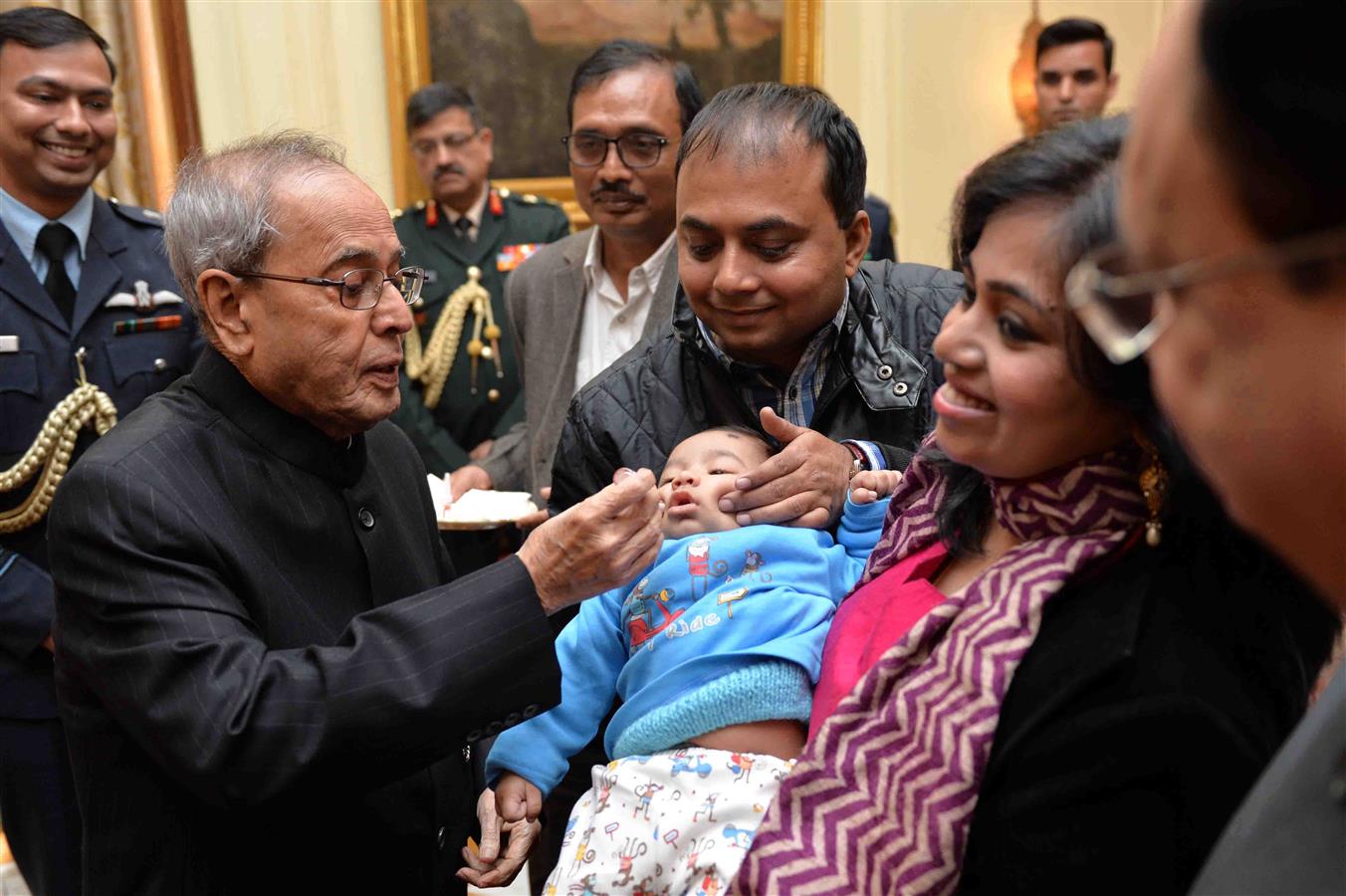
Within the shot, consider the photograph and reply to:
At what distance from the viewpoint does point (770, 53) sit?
715 cm

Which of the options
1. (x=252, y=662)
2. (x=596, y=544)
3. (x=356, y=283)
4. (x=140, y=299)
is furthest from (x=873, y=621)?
(x=140, y=299)

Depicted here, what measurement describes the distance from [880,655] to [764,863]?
304 millimetres

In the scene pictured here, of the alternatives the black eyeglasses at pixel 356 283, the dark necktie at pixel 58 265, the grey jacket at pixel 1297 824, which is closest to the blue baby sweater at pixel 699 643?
the black eyeglasses at pixel 356 283

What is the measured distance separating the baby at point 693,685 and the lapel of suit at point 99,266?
7.35 ft

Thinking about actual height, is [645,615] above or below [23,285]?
below

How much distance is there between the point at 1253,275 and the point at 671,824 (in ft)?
3.98

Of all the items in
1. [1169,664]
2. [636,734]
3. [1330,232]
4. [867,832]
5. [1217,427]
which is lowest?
[636,734]

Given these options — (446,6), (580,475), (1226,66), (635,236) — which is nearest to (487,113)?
(446,6)

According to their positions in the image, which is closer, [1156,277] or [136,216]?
[1156,277]

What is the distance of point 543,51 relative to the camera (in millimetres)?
6734

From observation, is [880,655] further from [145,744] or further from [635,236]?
[635,236]

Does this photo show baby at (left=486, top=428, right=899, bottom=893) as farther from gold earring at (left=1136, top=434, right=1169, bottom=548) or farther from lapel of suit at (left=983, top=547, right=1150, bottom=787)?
gold earring at (left=1136, top=434, right=1169, bottom=548)

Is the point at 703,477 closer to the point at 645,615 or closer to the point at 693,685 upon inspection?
the point at 645,615

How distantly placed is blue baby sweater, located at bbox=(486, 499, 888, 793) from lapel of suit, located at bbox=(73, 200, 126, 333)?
225cm
